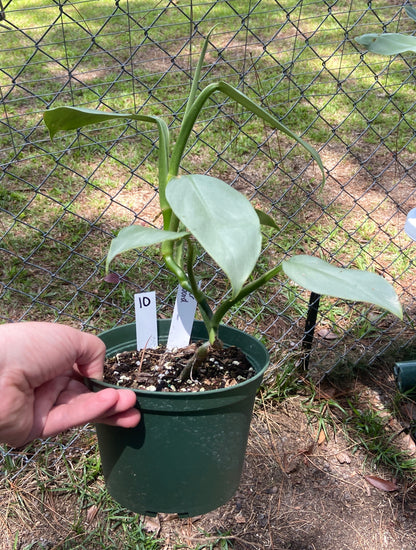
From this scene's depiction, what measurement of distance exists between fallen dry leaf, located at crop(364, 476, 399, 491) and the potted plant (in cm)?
Answer: 61

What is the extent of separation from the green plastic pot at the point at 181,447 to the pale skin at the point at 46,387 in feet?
0.12

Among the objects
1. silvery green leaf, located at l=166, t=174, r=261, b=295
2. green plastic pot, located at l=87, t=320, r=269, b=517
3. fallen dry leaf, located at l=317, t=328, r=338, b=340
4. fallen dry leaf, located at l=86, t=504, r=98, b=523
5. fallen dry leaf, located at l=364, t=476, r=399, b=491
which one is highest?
silvery green leaf, located at l=166, t=174, r=261, b=295

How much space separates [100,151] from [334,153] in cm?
113

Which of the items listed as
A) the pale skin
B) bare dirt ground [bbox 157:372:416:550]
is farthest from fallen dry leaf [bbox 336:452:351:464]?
the pale skin

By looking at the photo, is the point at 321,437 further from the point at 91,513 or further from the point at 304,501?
the point at 91,513

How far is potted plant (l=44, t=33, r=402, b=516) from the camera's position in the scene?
0.71 meters

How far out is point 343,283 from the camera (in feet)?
2.39

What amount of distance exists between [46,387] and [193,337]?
31 centimetres

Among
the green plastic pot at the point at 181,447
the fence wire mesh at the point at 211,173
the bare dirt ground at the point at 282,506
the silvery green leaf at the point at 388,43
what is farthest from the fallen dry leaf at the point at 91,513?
the silvery green leaf at the point at 388,43

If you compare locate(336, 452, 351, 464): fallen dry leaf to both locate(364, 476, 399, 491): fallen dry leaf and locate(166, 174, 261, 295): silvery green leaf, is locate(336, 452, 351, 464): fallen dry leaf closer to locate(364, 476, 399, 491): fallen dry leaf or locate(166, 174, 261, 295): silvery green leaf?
locate(364, 476, 399, 491): fallen dry leaf

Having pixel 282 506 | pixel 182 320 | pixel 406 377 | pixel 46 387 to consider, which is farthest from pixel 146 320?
pixel 406 377

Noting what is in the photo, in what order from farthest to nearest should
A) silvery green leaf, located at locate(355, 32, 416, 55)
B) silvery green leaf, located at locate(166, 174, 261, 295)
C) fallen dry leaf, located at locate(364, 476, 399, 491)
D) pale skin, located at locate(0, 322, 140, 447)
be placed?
fallen dry leaf, located at locate(364, 476, 399, 491) → silvery green leaf, located at locate(355, 32, 416, 55) → pale skin, located at locate(0, 322, 140, 447) → silvery green leaf, located at locate(166, 174, 261, 295)

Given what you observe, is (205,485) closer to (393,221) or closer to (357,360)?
(357,360)

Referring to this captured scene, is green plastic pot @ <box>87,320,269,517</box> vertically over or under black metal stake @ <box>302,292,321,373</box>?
over
